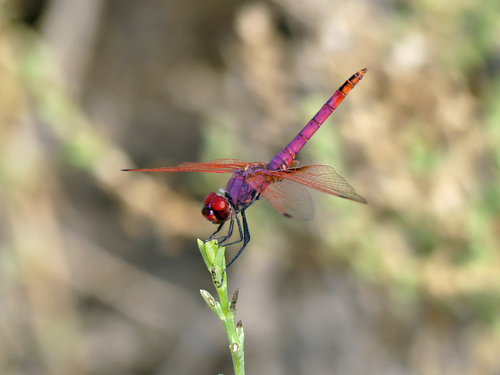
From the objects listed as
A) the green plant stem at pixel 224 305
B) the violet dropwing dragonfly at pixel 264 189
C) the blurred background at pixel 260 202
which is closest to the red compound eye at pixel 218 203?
the violet dropwing dragonfly at pixel 264 189

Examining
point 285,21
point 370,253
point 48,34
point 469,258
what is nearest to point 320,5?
point 285,21

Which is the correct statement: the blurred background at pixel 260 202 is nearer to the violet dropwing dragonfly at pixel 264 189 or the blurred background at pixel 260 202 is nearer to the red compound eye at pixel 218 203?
the violet dropwing dragonfly at pixel 264 189

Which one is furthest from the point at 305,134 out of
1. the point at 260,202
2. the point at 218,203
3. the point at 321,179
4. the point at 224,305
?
the point at 224,305

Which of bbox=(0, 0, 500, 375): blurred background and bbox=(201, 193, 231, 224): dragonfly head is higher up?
bbox=(0, 0, 500, 375): blurred background

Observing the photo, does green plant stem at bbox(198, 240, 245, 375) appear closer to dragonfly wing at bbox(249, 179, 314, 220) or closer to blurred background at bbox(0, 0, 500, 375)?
dragonfly wing at bbox(249, 179, 314, 220)

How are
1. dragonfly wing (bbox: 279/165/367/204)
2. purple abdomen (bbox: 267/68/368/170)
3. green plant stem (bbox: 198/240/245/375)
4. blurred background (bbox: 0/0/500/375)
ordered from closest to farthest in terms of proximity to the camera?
green plant stem (bbox: 198/240/245/375)
dragonfly wing (bbox: 279/165/367/204)
purple abdomen (bbox: 267/68/368/170)
blurred background (bbox: 0/0/500/375)

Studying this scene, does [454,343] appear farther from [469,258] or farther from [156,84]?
[156,84]

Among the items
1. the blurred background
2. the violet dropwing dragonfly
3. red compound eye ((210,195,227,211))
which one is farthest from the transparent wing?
the blurred background
